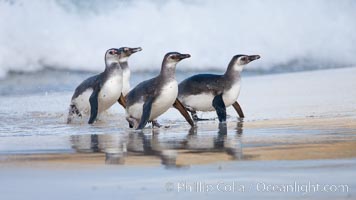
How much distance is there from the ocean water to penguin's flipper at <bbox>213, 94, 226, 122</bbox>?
7.09 metres

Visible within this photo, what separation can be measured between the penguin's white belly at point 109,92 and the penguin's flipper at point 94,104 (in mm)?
61

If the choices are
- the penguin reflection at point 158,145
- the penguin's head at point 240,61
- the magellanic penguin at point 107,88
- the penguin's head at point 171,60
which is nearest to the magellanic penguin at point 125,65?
the magellanic penguin at point 107,88

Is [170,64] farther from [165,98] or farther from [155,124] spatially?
[155,124]

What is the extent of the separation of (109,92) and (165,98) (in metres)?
1.64

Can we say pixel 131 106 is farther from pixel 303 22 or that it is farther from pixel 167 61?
pixel 303 22

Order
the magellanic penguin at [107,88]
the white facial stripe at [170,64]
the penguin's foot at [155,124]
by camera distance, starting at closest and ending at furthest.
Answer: the penguin's foot at [155,124] → the white facial stripe at [170,64] → the magellanic penguin at [107,88]

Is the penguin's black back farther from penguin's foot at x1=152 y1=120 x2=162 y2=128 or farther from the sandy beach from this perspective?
penguin's foot at x1=152 y1=120 x2=162 y2=128

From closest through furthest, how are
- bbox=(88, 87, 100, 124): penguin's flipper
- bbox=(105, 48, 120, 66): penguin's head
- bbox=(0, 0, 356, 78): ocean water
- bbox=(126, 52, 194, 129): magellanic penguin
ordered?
bbox=(126, 52, 194, 129): magellanic penguin
bbox=(88, 87, 100, 124): penguin's flipper
bbox=(105, 48, 120, 66): penguin's head
bbox=(0, 0, 356, 78): ocean water

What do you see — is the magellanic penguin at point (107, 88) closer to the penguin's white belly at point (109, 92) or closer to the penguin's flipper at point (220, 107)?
the penguin's white belly at point (109, 92)

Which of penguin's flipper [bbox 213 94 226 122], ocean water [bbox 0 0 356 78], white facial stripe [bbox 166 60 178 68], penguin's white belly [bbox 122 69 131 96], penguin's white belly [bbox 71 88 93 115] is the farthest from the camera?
ocean water [bbox 0 0 356 78]

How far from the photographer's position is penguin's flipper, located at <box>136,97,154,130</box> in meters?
10.9

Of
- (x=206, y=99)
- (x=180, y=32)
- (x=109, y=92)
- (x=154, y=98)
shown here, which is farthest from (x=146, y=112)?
(x=180, y=32)

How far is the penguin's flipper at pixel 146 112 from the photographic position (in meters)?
10.9

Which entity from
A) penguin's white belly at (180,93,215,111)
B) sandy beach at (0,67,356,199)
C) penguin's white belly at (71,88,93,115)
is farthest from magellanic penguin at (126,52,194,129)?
penguin's white belly at (71,88,93,115)
